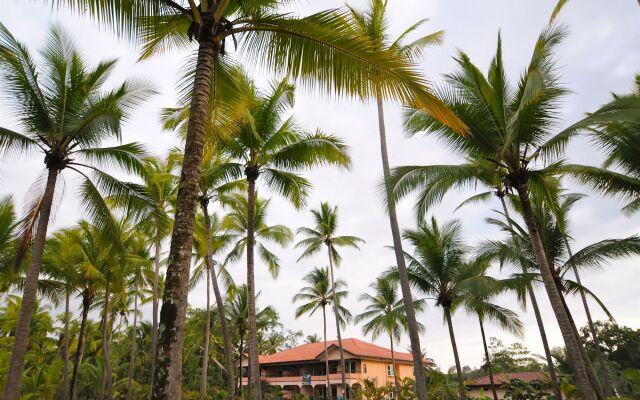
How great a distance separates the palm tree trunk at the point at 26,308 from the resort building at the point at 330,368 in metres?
26.2

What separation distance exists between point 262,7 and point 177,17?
1.25 m

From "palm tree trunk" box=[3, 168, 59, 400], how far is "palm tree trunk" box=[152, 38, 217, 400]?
5.64 metres

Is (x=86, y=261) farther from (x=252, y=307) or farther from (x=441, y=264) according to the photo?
(x=441, y=264)

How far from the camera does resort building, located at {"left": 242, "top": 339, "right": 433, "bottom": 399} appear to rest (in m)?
32.2

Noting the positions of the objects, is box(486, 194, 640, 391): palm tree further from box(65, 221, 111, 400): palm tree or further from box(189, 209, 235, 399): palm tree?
box(65, 221, 111, 400): palm tree

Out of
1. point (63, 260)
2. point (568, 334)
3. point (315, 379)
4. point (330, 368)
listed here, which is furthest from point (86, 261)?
point (330, 368)

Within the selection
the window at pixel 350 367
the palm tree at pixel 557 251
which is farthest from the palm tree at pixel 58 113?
the window at pixel 350 367

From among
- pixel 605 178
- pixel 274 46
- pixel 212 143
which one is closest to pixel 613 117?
pixel 605 178

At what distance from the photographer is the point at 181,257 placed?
3.91 meters

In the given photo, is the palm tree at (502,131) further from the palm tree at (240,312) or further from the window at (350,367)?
the window at (350,367)

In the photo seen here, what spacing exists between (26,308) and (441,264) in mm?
16137

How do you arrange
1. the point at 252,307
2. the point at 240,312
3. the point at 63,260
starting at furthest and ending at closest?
the point at 240,312
the point at 63,260
the point at 252,307

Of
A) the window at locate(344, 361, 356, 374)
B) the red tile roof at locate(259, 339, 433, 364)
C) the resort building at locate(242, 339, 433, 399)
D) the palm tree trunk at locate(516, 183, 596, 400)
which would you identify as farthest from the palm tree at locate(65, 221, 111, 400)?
the window at locate(344, 361, 356, 374)

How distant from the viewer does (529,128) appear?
9.35 meters
